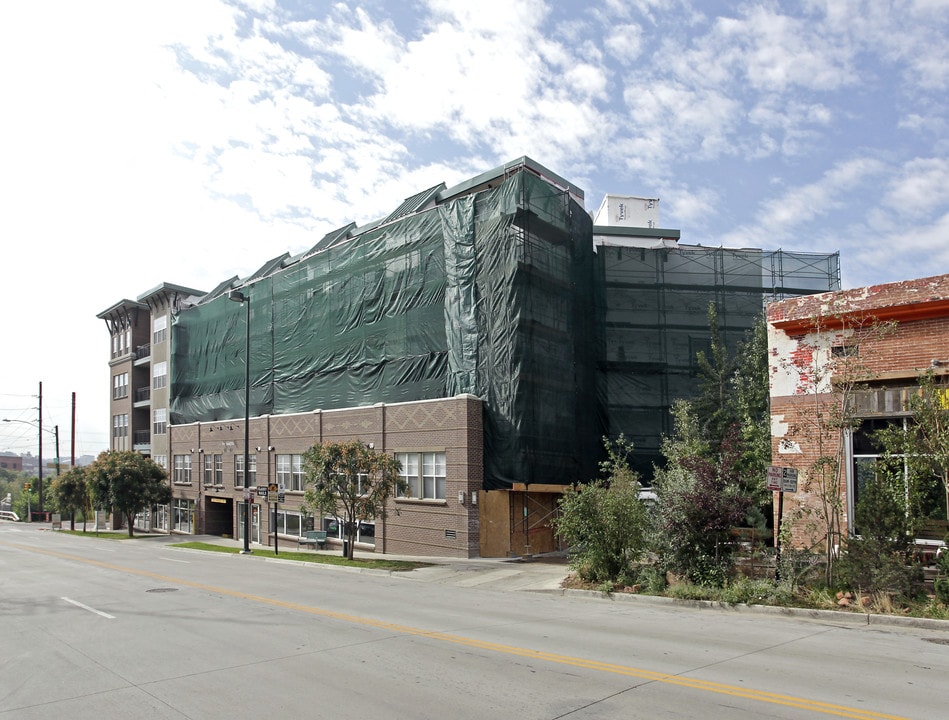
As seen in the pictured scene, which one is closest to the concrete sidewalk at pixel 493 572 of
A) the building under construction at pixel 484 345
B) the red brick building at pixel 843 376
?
the building under construction at pixel 484 345

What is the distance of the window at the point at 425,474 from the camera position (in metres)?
27.4

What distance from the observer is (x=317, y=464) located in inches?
971

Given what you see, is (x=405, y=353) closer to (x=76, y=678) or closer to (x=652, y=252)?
(x=652, y=252)

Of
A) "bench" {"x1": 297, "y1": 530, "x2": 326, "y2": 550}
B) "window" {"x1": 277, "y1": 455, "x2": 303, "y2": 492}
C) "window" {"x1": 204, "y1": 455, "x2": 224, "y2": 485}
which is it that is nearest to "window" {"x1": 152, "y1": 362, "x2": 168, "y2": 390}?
"window" {"x1": 204, "y1": 455, "x2": 224, "y2": 485}

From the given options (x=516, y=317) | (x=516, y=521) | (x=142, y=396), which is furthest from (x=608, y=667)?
(x=142, y=396)

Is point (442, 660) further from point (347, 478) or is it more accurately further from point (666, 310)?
point (666, 310)

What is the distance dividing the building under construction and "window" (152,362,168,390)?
1427 cm

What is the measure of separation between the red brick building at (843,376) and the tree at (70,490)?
5159 cm

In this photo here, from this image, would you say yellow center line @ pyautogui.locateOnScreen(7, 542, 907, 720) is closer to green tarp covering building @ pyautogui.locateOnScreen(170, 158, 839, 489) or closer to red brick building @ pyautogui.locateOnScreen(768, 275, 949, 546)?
red brick building @ pyautogui.locateOnScreen(768, 275, 949, 546)

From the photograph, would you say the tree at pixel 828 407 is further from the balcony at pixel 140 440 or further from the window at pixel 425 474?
the balcony at pixel 140 440

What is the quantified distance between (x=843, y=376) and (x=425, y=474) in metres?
16.7

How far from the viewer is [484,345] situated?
28.0 metres

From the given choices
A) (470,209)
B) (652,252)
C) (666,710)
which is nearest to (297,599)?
(666,710)

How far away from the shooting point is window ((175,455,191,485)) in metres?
49.2
